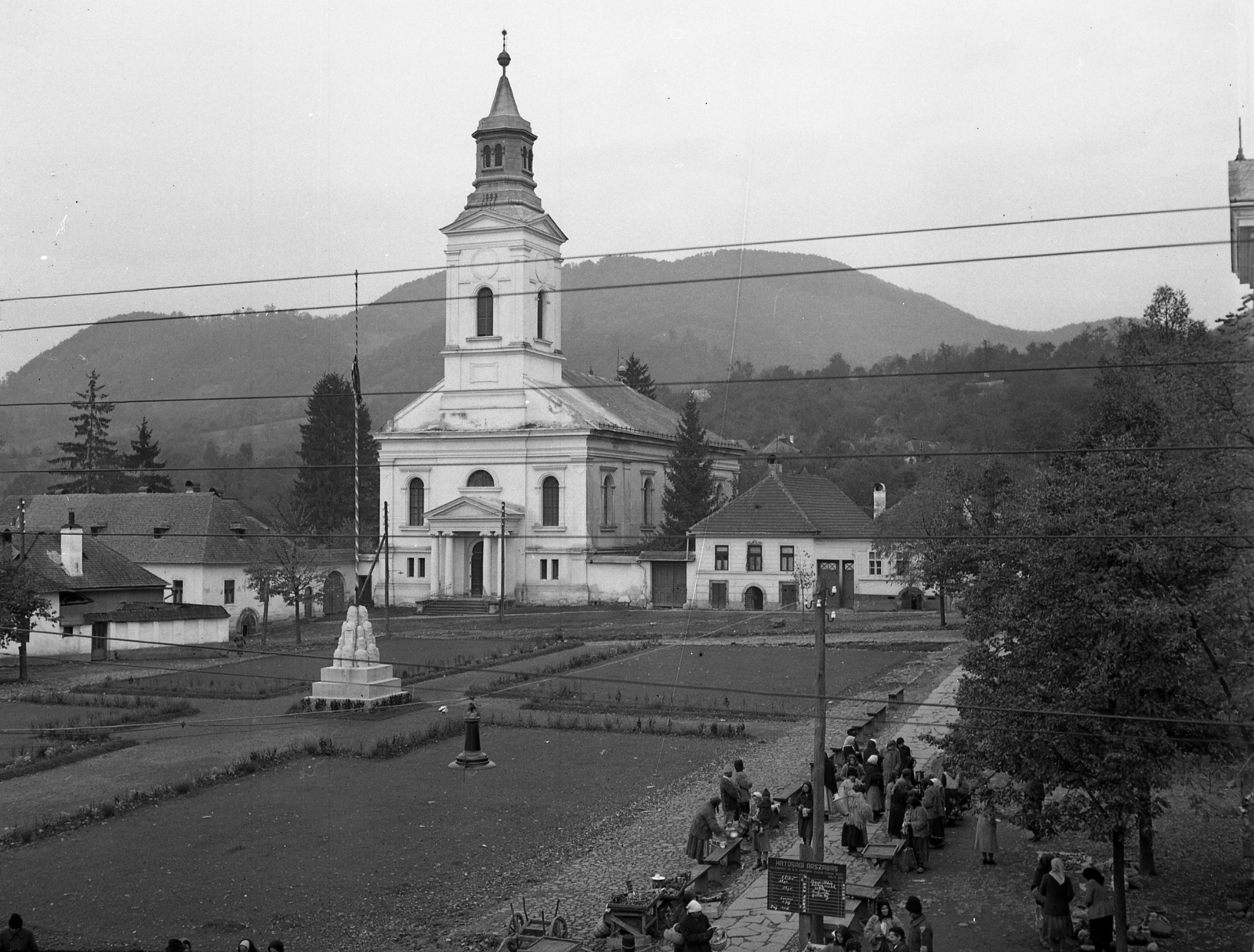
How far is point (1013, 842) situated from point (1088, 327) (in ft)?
257

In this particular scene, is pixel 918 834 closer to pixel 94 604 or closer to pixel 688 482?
pixel 94 604

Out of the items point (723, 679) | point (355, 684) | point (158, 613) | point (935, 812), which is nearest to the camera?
point (935, 812)

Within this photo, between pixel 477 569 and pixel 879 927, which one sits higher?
pixel 477 569

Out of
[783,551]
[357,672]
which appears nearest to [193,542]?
[357,672]

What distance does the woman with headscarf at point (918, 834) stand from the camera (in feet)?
57.2

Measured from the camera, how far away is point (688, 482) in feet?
229

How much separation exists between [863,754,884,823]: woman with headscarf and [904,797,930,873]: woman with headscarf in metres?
2.64

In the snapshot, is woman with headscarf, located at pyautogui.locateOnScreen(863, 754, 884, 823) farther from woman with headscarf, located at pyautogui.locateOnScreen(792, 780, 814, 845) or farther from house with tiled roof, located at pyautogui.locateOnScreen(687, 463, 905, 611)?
house with tiled roof, located at pyautogui.locateOnScreen(687, 463, 905, 611)

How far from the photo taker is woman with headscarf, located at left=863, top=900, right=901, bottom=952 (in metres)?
12.9

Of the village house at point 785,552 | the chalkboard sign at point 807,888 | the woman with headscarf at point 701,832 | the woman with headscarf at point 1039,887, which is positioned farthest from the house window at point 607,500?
the chalkboard sign at point 807,888

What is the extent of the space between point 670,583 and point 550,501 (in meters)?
8.45

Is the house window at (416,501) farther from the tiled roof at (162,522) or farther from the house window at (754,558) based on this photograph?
the house window at (754,558)

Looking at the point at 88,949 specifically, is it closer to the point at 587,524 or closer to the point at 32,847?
the point at 32,847

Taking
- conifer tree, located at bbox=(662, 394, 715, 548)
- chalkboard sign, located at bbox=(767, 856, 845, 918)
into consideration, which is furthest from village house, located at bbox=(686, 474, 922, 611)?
chalkboard sign, located at bbox=(767, 856, 845, 918)
